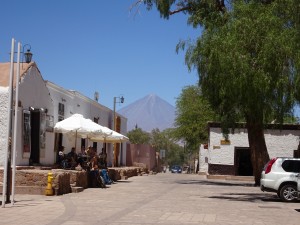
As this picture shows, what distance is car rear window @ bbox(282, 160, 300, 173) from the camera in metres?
18.0

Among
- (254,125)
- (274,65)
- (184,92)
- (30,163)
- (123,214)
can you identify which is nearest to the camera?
(123,214)

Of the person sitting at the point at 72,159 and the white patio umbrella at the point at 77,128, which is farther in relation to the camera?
the person sitting at the point at 72,159

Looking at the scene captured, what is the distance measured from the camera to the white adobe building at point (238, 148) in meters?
36.4

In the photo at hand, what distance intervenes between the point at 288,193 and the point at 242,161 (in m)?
20.1

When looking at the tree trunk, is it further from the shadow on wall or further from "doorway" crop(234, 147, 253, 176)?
the shadow on wall

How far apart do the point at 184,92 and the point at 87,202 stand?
48455mm

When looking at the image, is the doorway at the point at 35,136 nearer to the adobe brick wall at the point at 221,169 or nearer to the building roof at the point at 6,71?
the building roof at the point at 6,71

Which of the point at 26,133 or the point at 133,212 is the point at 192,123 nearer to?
the point at 26,133

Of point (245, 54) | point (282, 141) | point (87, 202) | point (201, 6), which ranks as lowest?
point (87, 202)

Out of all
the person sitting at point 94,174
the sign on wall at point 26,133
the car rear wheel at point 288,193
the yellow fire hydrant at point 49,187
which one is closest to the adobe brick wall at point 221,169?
the person sitting at point 94,174

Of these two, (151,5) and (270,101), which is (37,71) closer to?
(151,5)

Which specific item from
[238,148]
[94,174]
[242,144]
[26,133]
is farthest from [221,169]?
[26,133]

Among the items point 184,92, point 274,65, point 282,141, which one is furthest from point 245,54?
point 184,92

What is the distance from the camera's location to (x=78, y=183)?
64.4 feet
